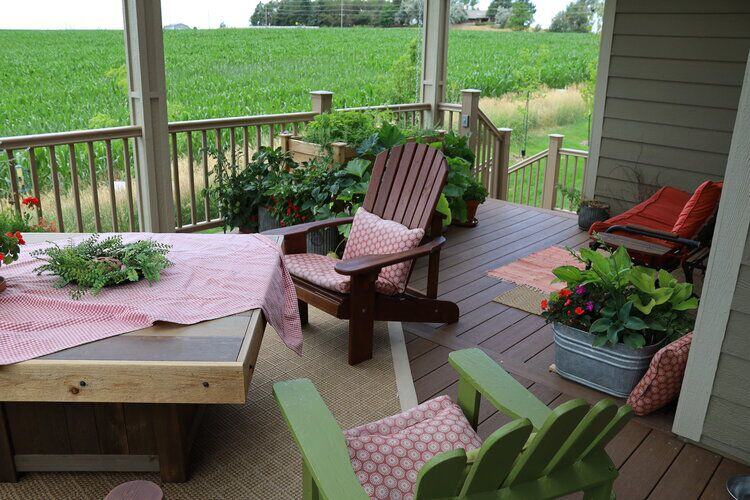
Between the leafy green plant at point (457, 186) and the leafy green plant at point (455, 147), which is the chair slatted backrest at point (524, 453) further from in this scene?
the leafy green plant at point (455, 147)

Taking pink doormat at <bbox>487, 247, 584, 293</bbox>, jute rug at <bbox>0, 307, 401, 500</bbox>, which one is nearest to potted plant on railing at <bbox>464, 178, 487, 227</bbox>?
pink doormat at <bbox>487, 247, 584, 293</bbox>

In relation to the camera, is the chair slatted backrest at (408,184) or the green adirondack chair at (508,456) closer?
the green adirondack chair at (508,456)

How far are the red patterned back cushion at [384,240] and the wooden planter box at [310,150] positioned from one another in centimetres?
115

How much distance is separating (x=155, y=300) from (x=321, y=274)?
1.14 metres

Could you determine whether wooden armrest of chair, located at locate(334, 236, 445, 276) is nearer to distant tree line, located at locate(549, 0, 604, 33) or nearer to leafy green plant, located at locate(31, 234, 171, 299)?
leafy green plant, located at locate(31, 234, 171, 299)

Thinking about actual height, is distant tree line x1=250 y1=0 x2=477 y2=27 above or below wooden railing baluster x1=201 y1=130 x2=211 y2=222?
above

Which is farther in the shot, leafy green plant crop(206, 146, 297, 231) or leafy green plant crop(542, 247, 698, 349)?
leafy green plant crop(206, 146, 297, 231)

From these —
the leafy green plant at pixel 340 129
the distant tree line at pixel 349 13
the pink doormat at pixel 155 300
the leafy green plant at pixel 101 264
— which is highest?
the distant tree line at pixel 349 13


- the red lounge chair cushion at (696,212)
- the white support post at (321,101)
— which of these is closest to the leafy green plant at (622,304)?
the red lounge chair cushion at (696,212)

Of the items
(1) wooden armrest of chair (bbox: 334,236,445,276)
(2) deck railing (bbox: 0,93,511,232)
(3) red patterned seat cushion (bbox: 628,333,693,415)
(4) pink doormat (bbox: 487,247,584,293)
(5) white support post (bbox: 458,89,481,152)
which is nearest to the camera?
(3) red patterned seat cushion (bbox: 628,333,693,415)

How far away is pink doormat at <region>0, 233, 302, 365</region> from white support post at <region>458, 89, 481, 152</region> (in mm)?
3968

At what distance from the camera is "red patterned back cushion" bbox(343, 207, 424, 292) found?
332 centimetres

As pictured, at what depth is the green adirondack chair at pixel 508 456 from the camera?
129 centimetres

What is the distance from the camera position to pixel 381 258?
3.06 meters
